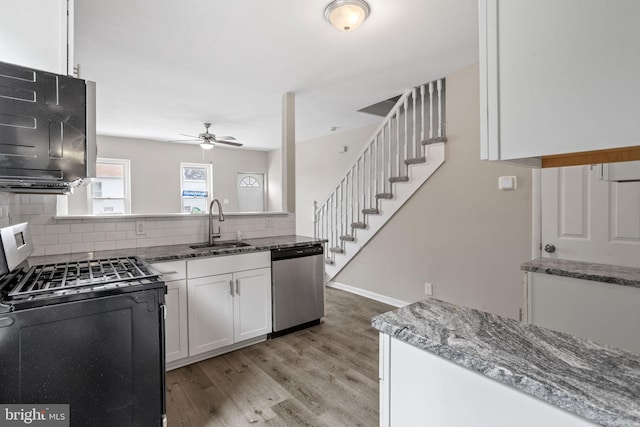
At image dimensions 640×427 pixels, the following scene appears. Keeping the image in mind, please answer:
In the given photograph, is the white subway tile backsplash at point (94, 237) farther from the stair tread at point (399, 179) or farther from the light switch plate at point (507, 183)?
the light switch plate at point (507, 183)

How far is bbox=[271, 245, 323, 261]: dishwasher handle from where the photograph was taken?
9.52ft

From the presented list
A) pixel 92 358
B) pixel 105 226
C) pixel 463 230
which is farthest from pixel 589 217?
pixel 105 226

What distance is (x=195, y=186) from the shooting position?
7.18 metres

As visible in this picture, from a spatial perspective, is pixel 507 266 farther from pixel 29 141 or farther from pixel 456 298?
pixel 29 141

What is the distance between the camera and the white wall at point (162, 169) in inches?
245

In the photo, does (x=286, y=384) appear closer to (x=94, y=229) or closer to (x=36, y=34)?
(x=94, y=229)

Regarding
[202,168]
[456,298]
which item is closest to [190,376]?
[456,298]

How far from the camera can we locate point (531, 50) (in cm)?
65

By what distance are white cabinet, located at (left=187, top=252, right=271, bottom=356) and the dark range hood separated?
121 centimetres

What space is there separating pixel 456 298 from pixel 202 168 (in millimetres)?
6137

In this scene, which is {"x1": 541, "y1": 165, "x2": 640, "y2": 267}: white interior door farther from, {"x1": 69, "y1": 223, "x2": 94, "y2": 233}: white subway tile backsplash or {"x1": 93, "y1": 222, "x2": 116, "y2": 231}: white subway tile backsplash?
{"x1": 69, "y1": 223, "x2": 94, "y2": 233}: white subway tile backsplash

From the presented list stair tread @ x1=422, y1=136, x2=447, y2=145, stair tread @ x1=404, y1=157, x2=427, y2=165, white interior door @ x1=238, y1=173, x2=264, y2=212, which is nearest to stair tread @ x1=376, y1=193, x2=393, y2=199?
stair tread @ x1=404, y1=157, x2=427, y2=165

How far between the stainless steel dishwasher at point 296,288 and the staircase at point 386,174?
4.01 feet

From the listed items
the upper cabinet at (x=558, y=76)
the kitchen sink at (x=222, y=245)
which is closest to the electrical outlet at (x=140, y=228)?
the kitchen sink at (x=222, y=245)
